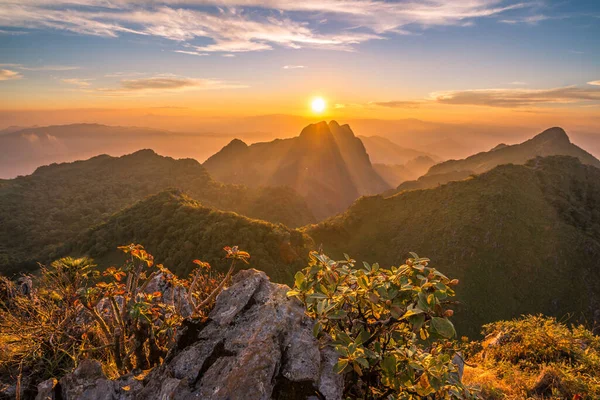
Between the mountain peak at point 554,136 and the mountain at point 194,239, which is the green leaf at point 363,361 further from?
the mountain peak at point 554,136

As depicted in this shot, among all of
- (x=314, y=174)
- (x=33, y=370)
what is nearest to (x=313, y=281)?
(x=33, y=370)

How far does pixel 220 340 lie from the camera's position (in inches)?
185

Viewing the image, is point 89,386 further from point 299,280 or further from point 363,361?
point 363,361

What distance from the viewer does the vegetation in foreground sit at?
11.3 ft

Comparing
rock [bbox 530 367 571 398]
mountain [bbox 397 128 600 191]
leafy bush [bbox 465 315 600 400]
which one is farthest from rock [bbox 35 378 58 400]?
mountain [bbox 397 128 600 191]

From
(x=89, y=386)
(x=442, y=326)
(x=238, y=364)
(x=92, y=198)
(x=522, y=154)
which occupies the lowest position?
(x=92, y=198)

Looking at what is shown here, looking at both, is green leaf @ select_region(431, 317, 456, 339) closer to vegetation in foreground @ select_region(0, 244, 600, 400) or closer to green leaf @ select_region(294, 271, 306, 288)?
vegetation in foreground @ select_region(0, 244, 600, 400)

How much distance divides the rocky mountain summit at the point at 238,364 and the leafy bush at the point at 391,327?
18.0 inches

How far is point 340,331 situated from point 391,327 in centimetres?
66

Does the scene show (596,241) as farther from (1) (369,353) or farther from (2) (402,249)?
(1) (369,353)

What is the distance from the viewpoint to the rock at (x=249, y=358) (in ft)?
12.8

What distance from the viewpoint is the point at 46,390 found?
468cm

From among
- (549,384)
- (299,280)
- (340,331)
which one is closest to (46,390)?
(299,280)

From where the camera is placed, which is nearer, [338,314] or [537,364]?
[338,314]
